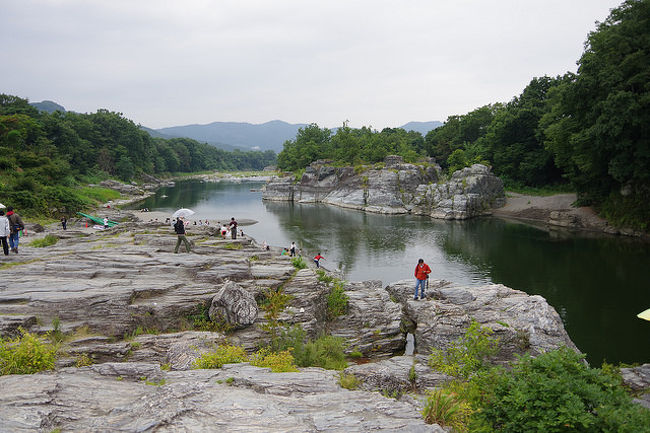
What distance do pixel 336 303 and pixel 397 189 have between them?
5853 centimetres

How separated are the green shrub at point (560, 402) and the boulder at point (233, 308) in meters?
9.66

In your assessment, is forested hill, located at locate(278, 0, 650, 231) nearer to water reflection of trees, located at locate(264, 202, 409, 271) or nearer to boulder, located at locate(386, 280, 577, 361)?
water reflection of trees, located at locate(264, 202, 409, 271)

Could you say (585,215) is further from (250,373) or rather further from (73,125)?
(73,125)

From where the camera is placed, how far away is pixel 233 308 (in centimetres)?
1445

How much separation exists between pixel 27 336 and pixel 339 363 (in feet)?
31.6

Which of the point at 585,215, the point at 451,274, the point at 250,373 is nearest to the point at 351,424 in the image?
the point at 250,373

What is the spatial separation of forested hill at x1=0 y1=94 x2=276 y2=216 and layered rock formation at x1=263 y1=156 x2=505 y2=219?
44.6 meters

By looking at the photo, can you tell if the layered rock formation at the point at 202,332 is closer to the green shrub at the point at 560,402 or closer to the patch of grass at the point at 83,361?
A: the patch of grass at the point at 83,361

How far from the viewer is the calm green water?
74.3ft

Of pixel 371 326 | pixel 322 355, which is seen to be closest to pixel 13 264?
pixel 322 355

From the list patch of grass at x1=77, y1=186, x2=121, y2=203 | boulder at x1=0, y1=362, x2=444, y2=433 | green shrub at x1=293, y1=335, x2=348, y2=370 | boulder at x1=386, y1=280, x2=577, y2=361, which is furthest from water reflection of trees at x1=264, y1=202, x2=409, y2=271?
patch of grass at x1=77, y1=186, x2=121, y2=203

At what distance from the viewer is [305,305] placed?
16.9 metres

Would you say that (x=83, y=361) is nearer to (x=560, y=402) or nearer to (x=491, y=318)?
(x=560, y=402)

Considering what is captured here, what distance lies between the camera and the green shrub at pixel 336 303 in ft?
61.2
